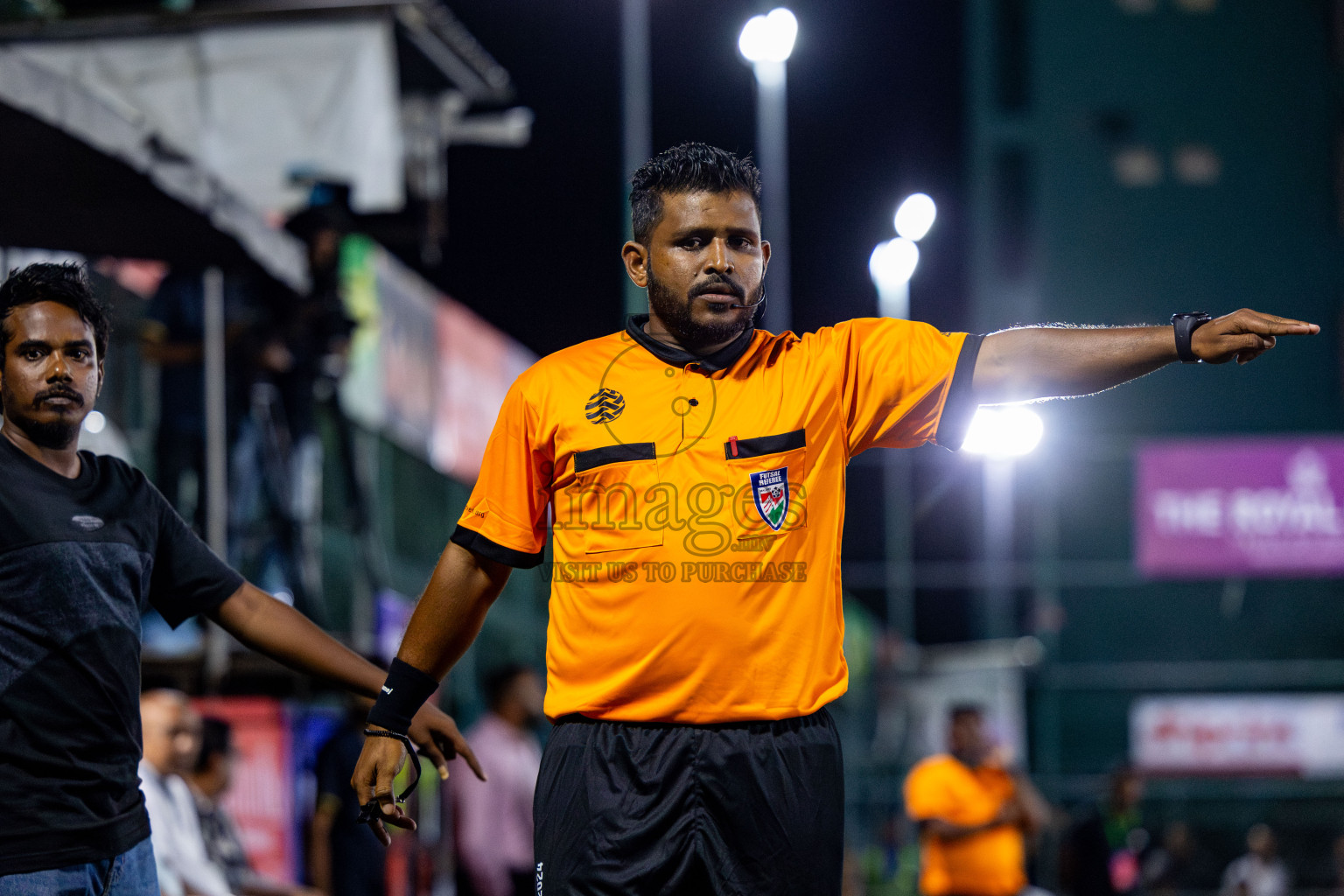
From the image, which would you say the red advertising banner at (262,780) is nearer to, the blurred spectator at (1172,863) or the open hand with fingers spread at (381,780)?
the open hand with fingers spread at (381,780)

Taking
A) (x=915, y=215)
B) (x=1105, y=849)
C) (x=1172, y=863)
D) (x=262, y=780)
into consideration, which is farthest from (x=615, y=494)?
(x=1172, y=863)

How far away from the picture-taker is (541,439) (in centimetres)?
338

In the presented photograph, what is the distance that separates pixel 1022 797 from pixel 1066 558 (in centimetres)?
2333

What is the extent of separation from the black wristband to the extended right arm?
0.7 inches

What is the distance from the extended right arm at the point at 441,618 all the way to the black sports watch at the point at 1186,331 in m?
1.42

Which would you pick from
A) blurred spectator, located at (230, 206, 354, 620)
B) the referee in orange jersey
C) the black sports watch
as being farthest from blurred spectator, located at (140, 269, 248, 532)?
the black sports watch

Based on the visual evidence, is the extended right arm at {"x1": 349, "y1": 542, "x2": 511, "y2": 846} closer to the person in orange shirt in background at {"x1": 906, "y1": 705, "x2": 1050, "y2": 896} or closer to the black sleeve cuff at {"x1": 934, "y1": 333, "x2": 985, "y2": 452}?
the black sleeve cuff at {"x1": 934, "y1": 333, "x2": 985, "y2": 452}

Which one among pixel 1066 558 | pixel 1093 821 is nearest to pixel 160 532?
pixel 1093 821

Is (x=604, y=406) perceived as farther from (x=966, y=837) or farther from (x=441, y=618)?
(x=966, y=837)

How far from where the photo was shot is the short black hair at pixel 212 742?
24.0 ft

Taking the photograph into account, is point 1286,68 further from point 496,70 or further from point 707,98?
point 496,70

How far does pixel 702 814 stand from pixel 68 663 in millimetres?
1286

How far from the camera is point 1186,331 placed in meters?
3.22

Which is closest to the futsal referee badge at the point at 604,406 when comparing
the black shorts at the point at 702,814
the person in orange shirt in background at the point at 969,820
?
the black shorts at the point at 702,814
